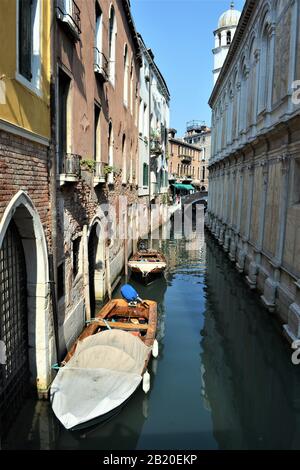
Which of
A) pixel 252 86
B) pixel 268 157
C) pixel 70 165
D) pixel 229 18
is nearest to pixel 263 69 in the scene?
pixel 252 86

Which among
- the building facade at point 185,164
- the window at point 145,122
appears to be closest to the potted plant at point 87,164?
the window at point 145,122

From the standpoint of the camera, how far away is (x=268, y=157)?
1262 cm

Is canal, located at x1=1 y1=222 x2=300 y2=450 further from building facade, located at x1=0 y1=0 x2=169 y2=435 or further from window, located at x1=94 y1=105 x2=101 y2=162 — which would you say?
window, located at x1=94 y1=105 x2=101 y2=162

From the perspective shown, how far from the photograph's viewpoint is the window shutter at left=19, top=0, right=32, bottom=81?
5.40 m

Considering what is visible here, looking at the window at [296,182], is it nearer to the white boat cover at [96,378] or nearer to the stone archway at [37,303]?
the white boat cover at [96,378]

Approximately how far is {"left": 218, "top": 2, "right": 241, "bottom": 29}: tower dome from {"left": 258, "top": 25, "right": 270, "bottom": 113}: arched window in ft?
88.5

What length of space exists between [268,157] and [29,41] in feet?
29.0

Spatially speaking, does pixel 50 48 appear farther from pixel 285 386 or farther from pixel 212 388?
pixel 285 386

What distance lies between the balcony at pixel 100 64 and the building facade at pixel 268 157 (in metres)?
4.79

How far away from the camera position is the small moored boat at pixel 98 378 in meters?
5.43

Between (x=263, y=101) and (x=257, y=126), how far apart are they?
1.08 meters

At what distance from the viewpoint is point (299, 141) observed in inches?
370

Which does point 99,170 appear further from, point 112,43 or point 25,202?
point 25,202

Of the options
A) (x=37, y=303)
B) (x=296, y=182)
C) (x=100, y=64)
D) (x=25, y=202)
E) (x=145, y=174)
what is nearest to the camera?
(x=25, y=202)
